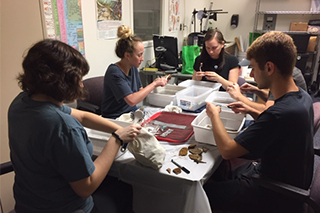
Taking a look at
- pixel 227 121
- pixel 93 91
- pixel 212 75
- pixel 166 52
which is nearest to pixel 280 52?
pixel 227 121

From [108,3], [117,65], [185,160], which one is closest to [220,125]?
[185,160]

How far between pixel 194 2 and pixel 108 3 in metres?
2.80

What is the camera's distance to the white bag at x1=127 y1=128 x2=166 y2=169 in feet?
3.32

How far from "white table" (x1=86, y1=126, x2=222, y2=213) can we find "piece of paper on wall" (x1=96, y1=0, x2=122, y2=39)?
1.44 meters

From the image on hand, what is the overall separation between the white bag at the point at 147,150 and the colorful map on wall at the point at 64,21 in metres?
1.16

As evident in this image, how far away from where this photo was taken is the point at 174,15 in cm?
399

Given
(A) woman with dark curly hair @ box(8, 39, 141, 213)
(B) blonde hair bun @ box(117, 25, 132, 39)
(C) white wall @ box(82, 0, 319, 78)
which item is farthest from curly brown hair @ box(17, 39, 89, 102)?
(C) white wall @ box(82, 0, 319, 78)

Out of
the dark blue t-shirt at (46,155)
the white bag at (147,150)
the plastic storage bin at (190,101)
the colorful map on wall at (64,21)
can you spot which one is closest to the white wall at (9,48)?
the colorful map on wall at (64,21)

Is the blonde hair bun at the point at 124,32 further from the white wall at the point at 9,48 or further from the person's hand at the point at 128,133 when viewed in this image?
the person's hand at the point at 128,133

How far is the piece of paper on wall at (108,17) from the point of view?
91.3 inches

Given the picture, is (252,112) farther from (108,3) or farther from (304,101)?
(108,3)

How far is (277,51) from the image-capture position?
1.08m

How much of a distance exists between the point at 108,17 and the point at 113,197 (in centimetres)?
186

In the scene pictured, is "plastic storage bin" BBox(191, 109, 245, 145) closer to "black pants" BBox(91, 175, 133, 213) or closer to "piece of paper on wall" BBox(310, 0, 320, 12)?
"black pants" BBox(91, 175, 133, 213)
